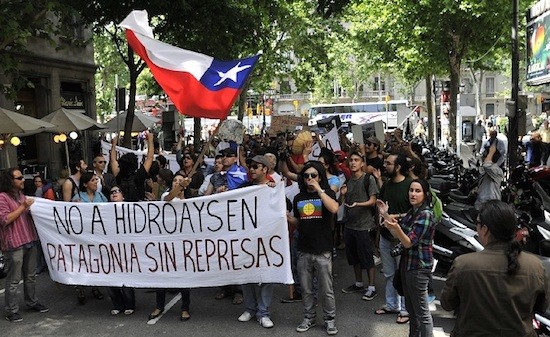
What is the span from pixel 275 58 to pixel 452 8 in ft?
45.1

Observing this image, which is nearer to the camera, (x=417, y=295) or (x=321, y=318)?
(x=417, y=295)

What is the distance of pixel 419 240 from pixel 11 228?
431 cm

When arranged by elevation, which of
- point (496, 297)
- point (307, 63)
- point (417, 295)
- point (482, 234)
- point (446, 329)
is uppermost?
point (307, 63)

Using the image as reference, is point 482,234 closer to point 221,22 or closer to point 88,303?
point 88,303

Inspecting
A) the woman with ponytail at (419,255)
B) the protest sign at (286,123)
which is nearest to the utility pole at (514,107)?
the protest sign at (286,123)

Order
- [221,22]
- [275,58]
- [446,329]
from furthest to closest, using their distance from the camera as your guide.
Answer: [275,58]
[221,22]
[446,329]

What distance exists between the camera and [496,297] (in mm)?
3105

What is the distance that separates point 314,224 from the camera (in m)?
5.88

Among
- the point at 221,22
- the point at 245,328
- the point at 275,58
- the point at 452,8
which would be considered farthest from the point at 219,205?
the point at 275,58

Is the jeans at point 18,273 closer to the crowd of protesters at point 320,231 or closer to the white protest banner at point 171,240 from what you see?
the crowd of protesters at point 320,231

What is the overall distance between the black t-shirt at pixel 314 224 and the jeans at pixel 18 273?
311cm

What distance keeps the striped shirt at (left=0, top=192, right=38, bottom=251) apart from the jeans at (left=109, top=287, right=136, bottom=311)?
1.11 m

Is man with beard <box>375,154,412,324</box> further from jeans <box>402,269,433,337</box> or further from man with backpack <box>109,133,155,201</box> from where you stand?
man with backpack <box>109,133,155,201</box>

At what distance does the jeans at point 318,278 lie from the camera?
588 centimetres
